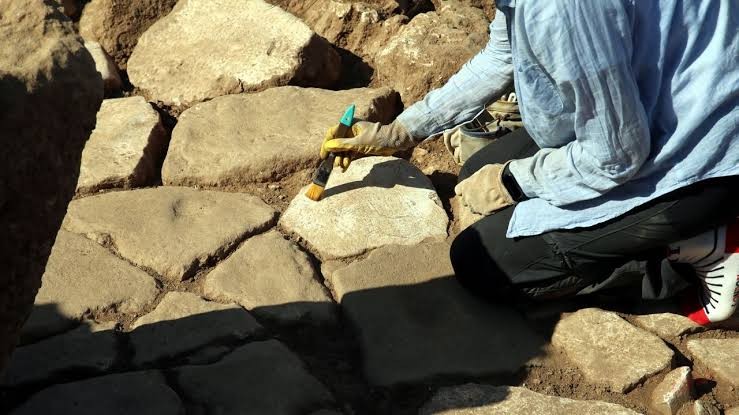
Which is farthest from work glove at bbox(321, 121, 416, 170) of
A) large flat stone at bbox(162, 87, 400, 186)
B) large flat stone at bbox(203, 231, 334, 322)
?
large flat stone at bbox(203, 231, 334, 322)

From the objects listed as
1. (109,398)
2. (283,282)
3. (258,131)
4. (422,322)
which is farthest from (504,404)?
(258,131)

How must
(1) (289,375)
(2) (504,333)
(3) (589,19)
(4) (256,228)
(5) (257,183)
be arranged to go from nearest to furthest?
1. (3) (589,19)
2. (1) (289,375)
3. (2) (504,333)
4. (4) (256,228)
5. (5) (257,183)

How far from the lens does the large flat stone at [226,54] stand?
12.7 feet

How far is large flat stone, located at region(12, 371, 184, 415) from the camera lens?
94.1 inches

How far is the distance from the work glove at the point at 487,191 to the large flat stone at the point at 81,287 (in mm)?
1002

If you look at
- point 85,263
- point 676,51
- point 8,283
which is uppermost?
point 676,51

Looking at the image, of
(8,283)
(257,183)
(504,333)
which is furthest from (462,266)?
(8,283)

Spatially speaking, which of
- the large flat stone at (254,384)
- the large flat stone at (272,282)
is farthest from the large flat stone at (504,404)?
the large flat stone at (272,282)

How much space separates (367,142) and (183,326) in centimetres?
90

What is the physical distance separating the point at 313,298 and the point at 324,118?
37.9 inches

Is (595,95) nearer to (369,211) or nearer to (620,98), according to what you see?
(620,98)

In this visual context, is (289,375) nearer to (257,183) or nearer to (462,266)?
(462,266)

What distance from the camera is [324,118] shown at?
366 cm

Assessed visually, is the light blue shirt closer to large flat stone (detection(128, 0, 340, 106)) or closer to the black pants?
the black pants
